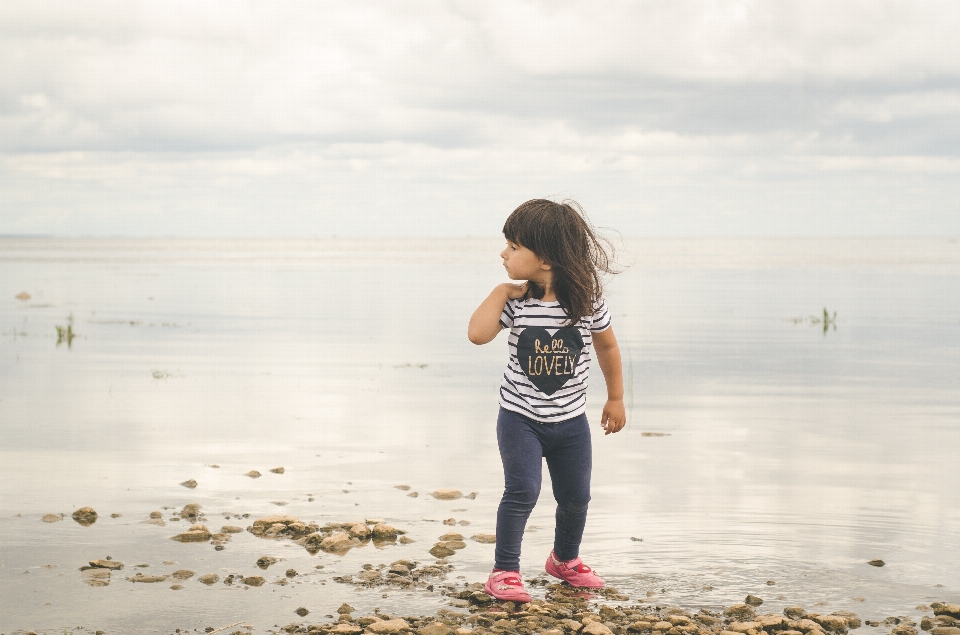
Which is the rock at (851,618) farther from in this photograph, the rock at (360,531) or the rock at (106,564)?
the rock at (106,564)

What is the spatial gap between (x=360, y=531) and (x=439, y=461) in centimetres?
241

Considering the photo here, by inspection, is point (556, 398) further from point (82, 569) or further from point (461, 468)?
point (461, 468)

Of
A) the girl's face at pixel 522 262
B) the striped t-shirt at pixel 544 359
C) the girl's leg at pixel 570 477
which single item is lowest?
the girl's leg at pixel 570 477

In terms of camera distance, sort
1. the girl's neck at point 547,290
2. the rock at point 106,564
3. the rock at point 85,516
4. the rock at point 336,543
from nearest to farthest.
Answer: the girl's neck at point 547,290 → the rock at point 106,564 → the rock at point 336,543 → the rock at point 85,516

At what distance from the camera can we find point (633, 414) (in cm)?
1165

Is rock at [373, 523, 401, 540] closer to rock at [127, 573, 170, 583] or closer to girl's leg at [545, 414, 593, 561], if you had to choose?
girl's leg at [545, 414, 593, 561]

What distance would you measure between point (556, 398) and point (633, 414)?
20.0ft

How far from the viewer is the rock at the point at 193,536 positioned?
6.70 metres

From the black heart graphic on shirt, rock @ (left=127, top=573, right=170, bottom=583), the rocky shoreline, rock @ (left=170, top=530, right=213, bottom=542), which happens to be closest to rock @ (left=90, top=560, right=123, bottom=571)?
the rocky shoreline

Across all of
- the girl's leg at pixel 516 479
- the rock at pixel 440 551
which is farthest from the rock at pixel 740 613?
the rock at pixel 440 551

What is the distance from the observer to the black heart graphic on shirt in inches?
223

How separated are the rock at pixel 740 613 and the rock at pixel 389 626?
1.59 metres

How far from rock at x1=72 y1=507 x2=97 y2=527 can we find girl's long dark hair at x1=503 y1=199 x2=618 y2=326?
11.0 feet

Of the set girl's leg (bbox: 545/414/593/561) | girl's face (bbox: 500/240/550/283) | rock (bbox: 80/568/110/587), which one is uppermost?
girl's face (bbox: 500/240/550/283)
